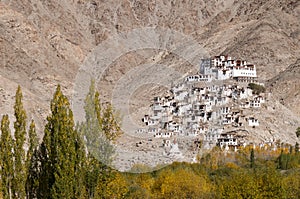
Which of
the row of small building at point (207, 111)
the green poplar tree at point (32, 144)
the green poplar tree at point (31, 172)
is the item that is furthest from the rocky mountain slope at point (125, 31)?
the green poplar tree at point (31, 172)

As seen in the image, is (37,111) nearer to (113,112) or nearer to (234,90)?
(234,90)

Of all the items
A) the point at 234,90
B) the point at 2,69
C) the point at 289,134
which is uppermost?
the point at 2,69

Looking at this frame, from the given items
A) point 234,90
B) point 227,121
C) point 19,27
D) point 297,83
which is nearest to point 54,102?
point 227,121

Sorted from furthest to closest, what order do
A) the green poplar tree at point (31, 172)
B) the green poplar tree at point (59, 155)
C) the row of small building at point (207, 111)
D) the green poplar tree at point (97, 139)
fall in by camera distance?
1. the row of small building at point (207, 111)
2. the green poplar tree at point (31, 172)
3. the green poplar tree at point (97, 139)
4. the green poplar tree at point (59, 155)

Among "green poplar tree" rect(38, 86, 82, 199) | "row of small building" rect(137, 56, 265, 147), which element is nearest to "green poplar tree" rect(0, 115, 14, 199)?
"green poplar tree" rect(38, 86, 82, 199)

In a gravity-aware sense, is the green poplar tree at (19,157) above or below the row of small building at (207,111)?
below

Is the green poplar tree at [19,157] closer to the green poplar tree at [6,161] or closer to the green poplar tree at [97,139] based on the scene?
the green poplar tree at [6,161]

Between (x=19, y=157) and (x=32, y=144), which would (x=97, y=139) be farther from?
(x=19, y=157)

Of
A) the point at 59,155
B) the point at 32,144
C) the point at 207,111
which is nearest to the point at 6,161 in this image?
the point at 32,144
